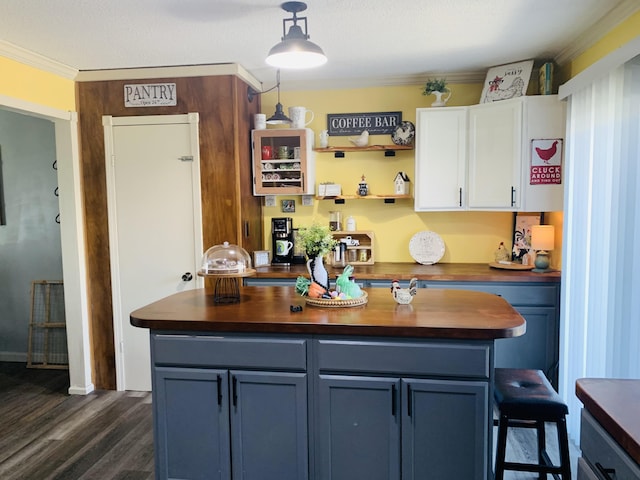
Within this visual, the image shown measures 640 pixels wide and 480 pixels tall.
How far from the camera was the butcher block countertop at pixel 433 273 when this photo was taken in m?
3.32

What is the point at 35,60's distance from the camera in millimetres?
3234

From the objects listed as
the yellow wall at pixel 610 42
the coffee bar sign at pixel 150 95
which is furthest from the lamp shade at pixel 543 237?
the coffee bar sign at pixel 150 95

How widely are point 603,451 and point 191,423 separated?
1687 millimetres

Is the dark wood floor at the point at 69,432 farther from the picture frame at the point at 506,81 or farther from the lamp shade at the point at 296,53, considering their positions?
the picture frame at the point at 506,81

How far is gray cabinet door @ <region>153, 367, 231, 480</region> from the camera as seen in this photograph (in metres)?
2.17

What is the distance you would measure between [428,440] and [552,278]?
5.95 ft

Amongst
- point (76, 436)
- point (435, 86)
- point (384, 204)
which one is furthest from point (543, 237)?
point (76, 436)

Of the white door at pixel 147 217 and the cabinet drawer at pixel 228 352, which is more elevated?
the white door at pixel 147 217

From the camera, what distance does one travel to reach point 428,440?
2.01 meters

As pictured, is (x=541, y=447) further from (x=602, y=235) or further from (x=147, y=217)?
(x=147, y=217)

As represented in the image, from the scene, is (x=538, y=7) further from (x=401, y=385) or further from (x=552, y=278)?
(x=401, y=385)

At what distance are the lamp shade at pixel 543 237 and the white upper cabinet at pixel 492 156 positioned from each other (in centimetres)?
15

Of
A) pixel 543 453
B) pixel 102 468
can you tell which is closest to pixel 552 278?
pixel 543 453

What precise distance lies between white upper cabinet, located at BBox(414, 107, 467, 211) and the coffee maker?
113 cm
